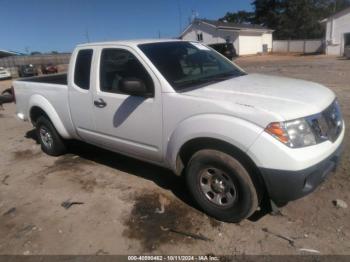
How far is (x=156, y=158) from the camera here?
4055 millimetres

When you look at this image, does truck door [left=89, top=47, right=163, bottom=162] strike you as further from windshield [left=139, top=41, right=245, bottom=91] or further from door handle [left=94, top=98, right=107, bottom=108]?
windshield [left=139, top=41, right=245, bottom=91]

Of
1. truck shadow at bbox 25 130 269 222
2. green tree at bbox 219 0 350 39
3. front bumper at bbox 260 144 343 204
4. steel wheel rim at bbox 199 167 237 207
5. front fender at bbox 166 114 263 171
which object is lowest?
truck shadow at bbox 25 130 269 222

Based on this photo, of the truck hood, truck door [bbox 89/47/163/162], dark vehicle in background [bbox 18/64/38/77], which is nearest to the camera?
the truck hood

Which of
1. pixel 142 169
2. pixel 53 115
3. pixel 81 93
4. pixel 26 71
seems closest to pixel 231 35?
pixel 26 71

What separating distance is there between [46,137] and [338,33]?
35.5m

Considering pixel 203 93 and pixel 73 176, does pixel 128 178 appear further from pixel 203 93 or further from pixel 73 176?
pixel 203 93

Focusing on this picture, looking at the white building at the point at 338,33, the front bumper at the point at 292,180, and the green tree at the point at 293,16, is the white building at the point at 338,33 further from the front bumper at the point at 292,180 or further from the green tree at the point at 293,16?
the front bumper at the point at 292,180

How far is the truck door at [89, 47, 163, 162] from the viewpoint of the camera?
384cm

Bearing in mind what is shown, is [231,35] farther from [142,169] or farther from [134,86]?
[134,86]

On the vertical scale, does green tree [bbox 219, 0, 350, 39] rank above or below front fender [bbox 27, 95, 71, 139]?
above

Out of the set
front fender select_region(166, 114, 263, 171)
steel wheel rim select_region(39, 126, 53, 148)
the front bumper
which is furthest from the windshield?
steel wheel rim select_region(39, 126, 53, 148)

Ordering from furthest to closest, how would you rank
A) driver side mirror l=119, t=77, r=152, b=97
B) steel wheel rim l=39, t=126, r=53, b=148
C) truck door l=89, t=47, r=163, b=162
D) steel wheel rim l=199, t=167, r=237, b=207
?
steel wheel rim l=39, t=126, r=53, b=148
truck door l=89, t=47, r=163, b=162
driver side mirror l=119, t=77, r=152, b=97
steel wheel rim l=199, t=167, r=237, b=207

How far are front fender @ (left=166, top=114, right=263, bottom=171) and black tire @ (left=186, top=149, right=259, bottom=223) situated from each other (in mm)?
199

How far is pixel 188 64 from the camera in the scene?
168 inches
